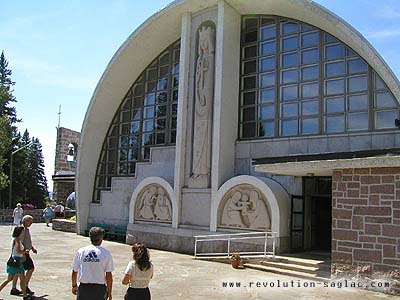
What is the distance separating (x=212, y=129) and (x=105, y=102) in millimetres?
6291

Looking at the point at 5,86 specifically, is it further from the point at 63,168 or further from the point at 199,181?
the point at 199,181

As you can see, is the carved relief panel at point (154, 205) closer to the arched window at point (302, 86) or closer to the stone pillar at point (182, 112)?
the stone pillar at point (182, 112)

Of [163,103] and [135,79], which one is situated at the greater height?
[135,79]

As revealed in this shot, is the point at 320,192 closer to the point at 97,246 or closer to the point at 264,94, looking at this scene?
the point at 264,94

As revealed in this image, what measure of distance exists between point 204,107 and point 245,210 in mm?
3765

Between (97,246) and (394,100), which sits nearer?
(97,246)

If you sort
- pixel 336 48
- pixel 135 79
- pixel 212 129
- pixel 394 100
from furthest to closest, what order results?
pixel 135 79
pixel 212 129
pixel 336 48
pixel 394 100

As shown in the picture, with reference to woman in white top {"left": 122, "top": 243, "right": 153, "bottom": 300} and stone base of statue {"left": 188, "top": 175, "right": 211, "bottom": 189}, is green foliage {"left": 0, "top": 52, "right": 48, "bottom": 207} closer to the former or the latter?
stone base of statue {"left": 188, "top": 175, "right": 211, "bottom": 189}

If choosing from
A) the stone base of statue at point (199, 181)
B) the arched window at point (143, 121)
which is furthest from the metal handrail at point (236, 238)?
the arched window at point (143, 121)

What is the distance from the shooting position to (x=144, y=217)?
16.4m

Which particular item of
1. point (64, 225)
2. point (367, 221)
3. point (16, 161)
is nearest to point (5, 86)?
point (16, 161)

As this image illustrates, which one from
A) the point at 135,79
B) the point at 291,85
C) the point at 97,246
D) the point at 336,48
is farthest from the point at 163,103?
the point at 97,246

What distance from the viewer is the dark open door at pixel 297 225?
12820mm

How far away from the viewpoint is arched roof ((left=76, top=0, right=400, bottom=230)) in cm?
1245
